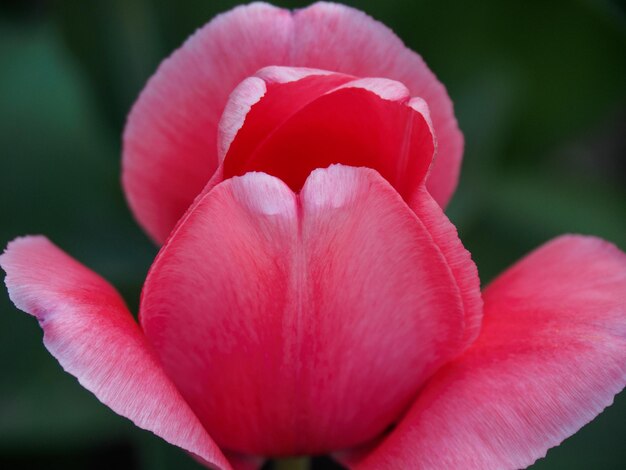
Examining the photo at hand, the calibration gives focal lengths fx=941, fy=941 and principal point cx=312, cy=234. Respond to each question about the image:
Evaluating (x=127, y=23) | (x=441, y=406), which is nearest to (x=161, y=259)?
(x=441, y=406)

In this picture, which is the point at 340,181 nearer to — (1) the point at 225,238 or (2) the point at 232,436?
(1) the point at 225,238

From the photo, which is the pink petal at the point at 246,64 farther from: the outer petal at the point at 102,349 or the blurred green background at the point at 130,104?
the blurred green background at the point at 130,104


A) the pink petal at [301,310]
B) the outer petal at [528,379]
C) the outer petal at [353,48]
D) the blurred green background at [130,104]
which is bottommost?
the blurred green background at [130,104]

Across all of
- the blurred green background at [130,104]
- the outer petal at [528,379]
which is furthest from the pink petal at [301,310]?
the blurred green background at [130,104]

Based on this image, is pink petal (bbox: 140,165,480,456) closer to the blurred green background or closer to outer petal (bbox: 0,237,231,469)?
outer petal (bbox: 0,237,231,469)

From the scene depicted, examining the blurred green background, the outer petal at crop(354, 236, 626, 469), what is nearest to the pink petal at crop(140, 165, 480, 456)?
the outer petal at crop(354, 236, 626, 469)
